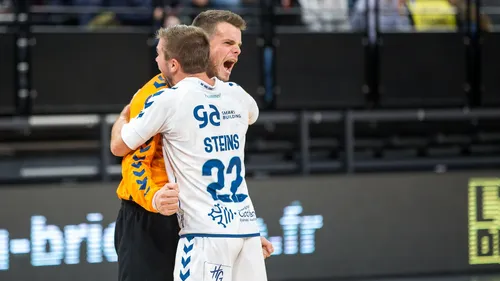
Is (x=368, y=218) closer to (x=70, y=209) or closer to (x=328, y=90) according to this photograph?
(x=328, y=90)

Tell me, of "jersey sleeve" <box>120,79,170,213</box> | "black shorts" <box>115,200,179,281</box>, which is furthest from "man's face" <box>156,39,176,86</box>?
"black shorts" <box>115,200,179,281</box>

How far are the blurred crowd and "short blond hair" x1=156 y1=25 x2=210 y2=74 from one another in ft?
15.3

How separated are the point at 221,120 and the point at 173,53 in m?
0.34

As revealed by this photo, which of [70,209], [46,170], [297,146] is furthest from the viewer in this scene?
[297,146]

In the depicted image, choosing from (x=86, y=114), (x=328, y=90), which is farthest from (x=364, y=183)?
(x=86, y=114)

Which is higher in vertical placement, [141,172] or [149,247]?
[141,172]

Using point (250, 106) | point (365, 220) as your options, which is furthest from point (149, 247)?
point (365, 220)

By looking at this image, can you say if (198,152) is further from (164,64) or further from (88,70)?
(88,70)

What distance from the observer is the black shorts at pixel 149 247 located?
12.7ft

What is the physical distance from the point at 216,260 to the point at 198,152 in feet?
1.45

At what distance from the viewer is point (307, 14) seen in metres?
9.11

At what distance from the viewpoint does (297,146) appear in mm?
8609

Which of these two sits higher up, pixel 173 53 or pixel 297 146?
pixel 173 53

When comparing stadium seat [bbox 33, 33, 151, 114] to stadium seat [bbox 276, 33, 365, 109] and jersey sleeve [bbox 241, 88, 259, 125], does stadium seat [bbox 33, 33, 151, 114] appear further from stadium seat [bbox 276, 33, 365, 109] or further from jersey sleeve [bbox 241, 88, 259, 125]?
jersey sleeve [bbox 241, 88, 259, 125]
